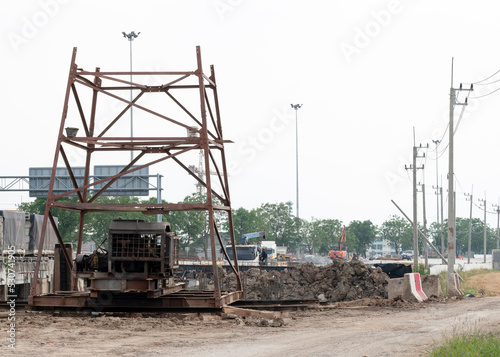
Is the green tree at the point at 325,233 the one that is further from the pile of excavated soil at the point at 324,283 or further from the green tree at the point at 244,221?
the pile of excavated soil at the point at 324,283

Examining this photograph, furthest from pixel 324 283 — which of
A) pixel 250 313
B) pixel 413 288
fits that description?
pixel 250 313

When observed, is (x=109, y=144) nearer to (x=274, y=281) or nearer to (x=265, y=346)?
(x=265, y=346)

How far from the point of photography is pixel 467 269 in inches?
2253

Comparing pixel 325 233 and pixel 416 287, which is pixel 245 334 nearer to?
pixel 416 287

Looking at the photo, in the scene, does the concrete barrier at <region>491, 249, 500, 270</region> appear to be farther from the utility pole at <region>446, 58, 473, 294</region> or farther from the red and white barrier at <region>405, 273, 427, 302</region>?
the red and white barrier at <region>405, 273, 427, 302</region>

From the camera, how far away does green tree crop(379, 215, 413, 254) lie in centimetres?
13562

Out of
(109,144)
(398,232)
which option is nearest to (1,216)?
(109,144)

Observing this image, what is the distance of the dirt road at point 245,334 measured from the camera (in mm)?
12141

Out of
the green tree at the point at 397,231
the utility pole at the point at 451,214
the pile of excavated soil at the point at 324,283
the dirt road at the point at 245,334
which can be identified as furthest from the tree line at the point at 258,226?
the dirt road at the point at 245,334

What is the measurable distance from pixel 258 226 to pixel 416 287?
69461mm

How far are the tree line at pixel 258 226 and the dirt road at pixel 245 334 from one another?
43.5m

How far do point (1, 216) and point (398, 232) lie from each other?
112 m

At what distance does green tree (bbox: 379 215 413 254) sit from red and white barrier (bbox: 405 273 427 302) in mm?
113730

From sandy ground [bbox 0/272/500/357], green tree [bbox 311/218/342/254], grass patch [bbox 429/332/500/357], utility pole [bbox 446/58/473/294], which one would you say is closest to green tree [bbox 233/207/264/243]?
green tree [bbox 311/218/342/254]
